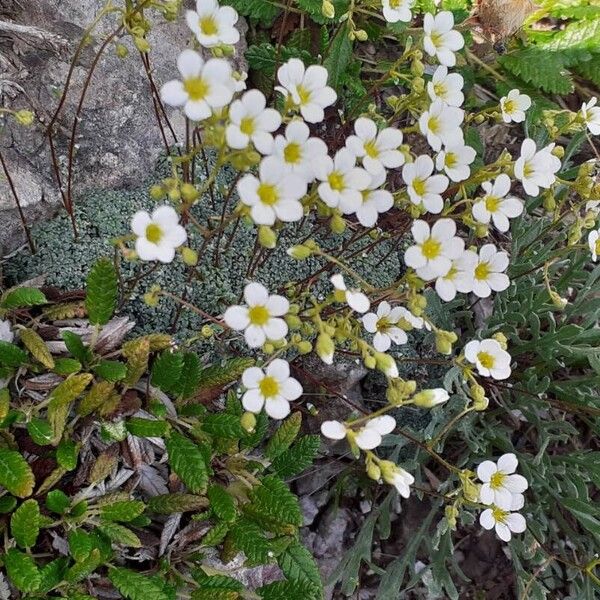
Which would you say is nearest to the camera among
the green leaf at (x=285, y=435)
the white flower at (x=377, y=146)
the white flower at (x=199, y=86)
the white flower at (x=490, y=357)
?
the white flower at (x=199, y=86)

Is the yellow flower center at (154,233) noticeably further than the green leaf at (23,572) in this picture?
No

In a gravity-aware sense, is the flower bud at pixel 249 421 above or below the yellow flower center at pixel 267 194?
below

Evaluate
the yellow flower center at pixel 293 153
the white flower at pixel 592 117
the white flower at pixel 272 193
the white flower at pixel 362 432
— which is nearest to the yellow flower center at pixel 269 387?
the white flower at pixel 362 432

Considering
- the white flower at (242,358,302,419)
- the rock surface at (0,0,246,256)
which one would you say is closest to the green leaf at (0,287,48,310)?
the rock surface at (0,0,246,256)

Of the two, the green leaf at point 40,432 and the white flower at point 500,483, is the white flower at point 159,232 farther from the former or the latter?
the white flower at point 500,483

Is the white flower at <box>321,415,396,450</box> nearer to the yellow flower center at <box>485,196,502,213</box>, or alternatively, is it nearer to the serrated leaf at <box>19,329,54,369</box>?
the yellow flower center at <box>485,196,502,213</box>

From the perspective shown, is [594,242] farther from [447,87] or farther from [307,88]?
[307,88]

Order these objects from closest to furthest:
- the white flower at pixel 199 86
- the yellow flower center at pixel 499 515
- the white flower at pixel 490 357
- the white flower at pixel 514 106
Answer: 1. the white flower at pixel 199 86
2. the white flower at pixel 490 357
3. the yellow flower center at pixel 499 515
4. the white flower at pixel 514 106
